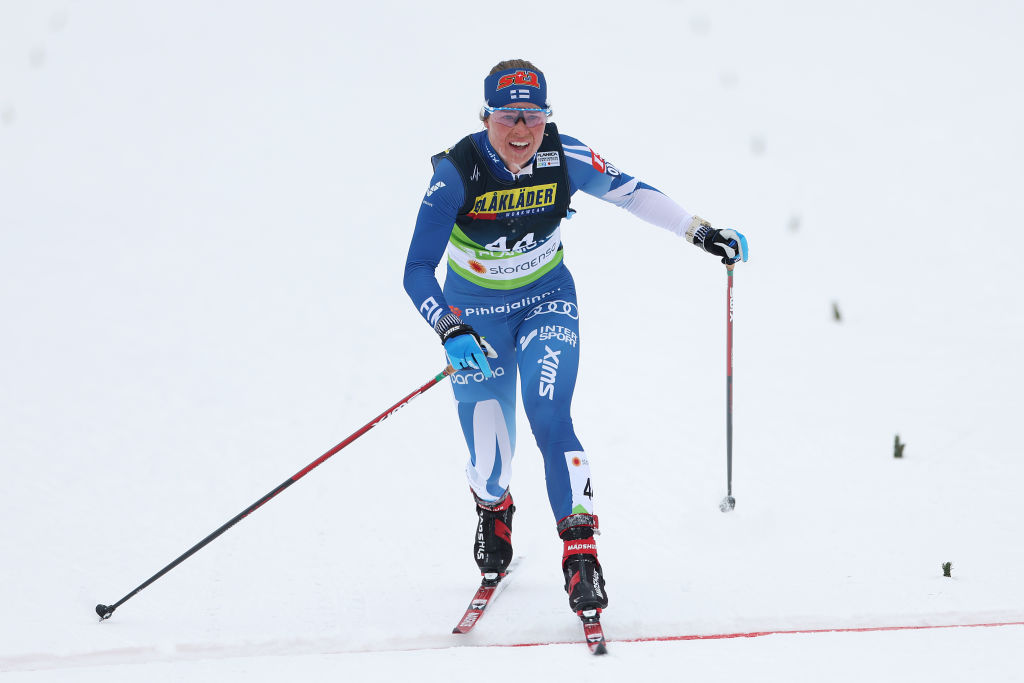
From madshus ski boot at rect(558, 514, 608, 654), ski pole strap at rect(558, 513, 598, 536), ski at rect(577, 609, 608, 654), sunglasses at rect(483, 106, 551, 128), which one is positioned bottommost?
ski at rect(577, 609, 608, 654)

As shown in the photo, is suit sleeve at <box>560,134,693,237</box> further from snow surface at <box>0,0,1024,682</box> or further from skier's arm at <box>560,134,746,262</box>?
snow surface at <box>0,0,1024,682</box>

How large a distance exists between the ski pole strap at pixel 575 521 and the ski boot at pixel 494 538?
2.28 ft

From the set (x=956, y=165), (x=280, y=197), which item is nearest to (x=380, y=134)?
(x=280, y=197)

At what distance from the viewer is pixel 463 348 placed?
354 centimetres

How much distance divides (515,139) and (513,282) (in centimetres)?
62

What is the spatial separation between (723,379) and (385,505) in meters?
2.54

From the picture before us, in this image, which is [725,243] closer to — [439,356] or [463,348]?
[463,348]

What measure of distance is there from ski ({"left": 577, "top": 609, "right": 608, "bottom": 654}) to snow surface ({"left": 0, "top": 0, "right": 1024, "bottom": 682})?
0.36 feet

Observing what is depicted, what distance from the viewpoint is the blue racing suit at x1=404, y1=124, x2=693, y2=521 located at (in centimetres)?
369

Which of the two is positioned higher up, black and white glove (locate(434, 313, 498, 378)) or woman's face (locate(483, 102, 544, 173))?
woman's face (locate(483, 102, 544, 173))

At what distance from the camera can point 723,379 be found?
640 cm

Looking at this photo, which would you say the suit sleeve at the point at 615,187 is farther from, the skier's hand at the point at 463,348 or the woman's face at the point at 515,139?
the skier's hand at the point at 463,348

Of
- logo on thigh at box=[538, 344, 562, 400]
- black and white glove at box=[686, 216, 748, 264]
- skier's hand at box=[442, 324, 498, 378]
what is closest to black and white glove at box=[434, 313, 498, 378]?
skier's hand at box=[442, 324, 498, 378]

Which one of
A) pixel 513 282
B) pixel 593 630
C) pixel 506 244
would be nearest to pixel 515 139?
pixel 506 244
